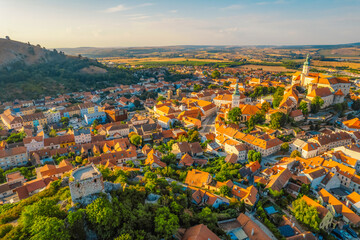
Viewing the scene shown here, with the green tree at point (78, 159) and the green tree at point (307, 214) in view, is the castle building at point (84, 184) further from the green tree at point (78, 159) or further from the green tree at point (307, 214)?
the green tree at point (78, 159)

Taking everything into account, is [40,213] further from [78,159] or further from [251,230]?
[78,159]

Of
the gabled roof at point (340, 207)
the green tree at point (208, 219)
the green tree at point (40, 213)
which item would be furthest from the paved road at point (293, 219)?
the green tree at point (40, 213)

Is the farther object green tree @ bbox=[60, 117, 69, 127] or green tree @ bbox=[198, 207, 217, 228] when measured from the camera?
green tree @ bbox=[60, 117, 69, 127]

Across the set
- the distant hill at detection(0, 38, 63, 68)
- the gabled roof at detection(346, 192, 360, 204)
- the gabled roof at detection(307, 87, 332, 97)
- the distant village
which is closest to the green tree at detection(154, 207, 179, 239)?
the distant village

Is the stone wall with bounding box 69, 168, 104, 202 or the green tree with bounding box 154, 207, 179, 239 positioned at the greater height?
the stone wall with bounding box 69, 168, 104, 202

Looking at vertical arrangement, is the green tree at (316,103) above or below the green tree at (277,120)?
above

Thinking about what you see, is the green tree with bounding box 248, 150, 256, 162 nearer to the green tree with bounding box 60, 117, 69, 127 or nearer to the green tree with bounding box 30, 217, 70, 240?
the green tree with bounding box 30, 217, 70, 240
